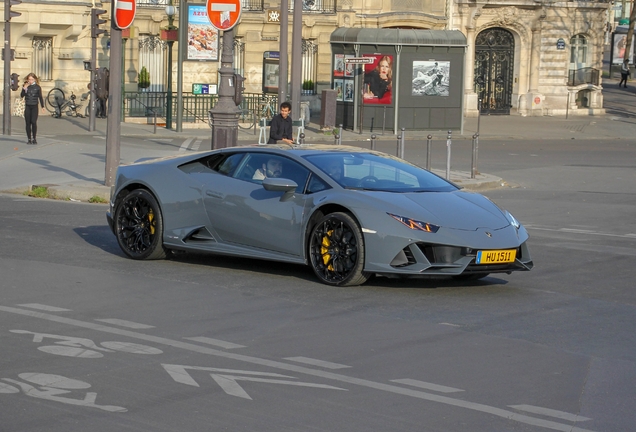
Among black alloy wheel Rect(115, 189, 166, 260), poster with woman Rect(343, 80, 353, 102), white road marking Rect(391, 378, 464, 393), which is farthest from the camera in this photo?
poster with woman Rect(343, 80, 353, 102)

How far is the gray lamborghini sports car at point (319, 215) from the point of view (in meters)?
9.76

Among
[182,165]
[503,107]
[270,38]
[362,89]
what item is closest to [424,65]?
[362,89]

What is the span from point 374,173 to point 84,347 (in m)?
4.01

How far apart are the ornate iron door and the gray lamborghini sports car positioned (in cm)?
4037

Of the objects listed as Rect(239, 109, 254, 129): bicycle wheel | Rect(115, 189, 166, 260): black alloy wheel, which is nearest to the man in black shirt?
Rect(115, 189, 166, 260): black alloy wheel

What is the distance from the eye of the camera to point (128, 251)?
11.5 meters

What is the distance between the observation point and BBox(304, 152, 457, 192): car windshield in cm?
1050

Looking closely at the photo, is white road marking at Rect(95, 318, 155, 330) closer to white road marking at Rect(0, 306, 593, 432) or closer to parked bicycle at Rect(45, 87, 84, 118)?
white road marking at Rect(0, 306, 593, 432)

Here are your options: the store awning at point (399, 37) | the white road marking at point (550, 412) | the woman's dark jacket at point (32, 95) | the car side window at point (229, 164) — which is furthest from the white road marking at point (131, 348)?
the store awning at point (399, 37)

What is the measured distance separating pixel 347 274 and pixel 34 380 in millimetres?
3925

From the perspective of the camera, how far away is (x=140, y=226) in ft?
37.6

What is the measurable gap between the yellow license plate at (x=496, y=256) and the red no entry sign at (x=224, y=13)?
9046mm

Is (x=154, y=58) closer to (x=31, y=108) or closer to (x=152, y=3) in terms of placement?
(x=152, y=3)

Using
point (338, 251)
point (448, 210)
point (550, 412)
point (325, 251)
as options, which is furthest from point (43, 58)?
point (550, 412)
